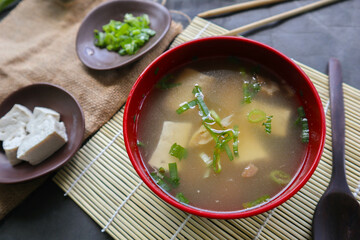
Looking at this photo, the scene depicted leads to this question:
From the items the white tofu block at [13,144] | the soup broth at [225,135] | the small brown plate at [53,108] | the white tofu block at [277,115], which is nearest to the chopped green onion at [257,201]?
the soup broth at [225,135]

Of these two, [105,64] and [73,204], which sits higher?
[105,64]

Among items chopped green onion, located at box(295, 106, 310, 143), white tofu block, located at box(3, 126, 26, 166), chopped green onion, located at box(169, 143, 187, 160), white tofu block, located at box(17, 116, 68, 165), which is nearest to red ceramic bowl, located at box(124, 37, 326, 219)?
chopped green onion, located at box(295, 106, 310, 143)

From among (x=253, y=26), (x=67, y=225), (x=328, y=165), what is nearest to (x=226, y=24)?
(x=253, y=26)

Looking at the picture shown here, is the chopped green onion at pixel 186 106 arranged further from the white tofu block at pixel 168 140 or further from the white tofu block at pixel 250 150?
the white tofu block at pixel 250 150

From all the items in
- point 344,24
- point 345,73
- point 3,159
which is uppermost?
point 344,24

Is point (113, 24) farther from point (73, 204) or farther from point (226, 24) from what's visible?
point (73, 204)

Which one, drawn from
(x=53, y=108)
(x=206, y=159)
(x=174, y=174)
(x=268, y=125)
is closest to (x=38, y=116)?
(x=53, y=108)

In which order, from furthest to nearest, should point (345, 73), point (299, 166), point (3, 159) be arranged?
point (345, 73)
point (3, 159)
point (299, 166)
